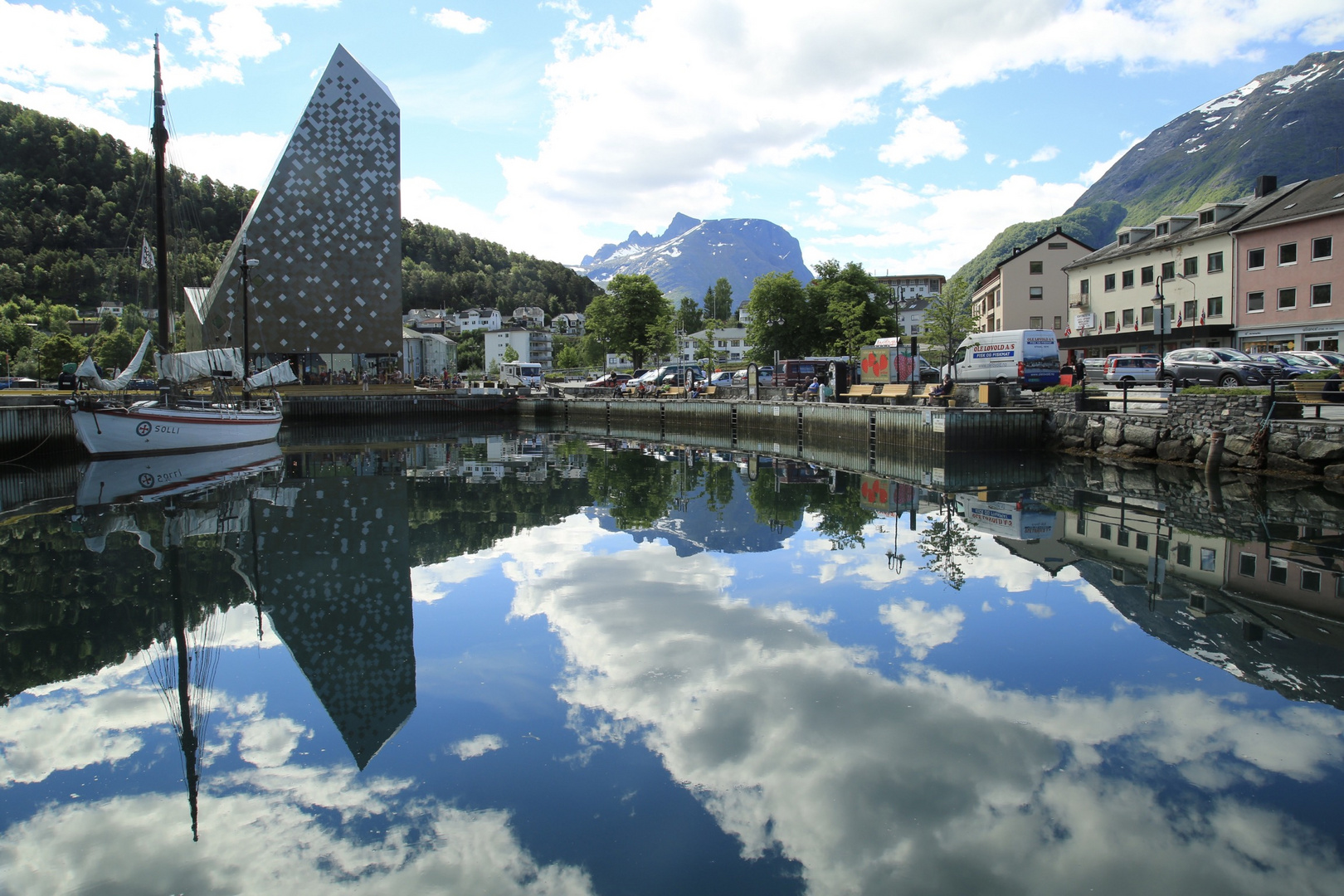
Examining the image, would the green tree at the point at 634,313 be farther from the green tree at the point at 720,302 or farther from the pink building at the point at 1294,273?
the green tree at the point at 720,302

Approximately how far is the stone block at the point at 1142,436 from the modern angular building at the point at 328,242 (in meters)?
52.2

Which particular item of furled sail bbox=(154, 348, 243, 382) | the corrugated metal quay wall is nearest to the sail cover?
furled sail bbox=(154, 348, 243, 382)

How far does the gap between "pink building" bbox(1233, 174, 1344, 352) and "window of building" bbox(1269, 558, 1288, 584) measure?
3150cm

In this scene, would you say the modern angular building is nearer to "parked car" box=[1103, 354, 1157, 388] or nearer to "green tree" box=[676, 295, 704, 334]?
"parked car" box=[1103, 354, 1157, 388]

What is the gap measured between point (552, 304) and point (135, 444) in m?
162

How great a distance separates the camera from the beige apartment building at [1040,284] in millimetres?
61969

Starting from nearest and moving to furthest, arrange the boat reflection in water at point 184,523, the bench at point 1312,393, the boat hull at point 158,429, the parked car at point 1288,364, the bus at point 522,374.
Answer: the boat reflection in water at point 184,523 < the bench at point 1312,393 < the parked car at point 1288,364 < the boat hull at point 158,429 < the bus at point 522,374

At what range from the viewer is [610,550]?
44.3 feet

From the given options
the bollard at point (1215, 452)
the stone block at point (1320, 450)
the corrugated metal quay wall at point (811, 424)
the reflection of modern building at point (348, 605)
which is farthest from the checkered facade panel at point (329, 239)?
the stone block at point (1320, 450)

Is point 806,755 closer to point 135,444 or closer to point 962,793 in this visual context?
point 962,793

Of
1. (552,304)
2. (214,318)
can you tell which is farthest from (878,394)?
(552,304)

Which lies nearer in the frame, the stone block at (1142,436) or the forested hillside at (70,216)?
the stone block at (1142,436)

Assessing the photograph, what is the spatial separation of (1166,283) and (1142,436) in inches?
1100

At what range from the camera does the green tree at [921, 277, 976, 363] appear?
54.6 m
